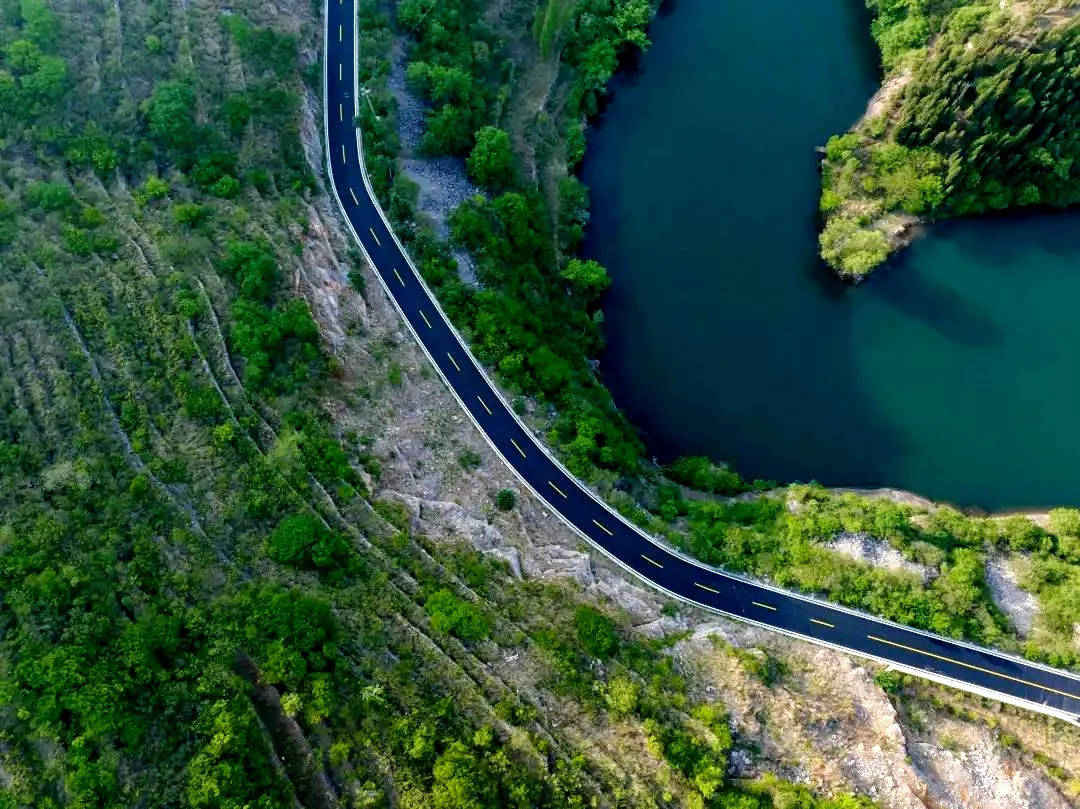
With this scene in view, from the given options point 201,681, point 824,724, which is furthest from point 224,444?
point 824,724

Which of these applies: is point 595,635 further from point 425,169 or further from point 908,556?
point 425,169

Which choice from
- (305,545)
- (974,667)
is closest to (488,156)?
(305,545)

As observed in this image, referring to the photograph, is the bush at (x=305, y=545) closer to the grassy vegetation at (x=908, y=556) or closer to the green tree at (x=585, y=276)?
the grassy vegetation at (x=908, y=556)

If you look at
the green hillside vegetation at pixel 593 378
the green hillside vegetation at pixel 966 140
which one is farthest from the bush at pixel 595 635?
the green hillside vegetation at pixel 966 140

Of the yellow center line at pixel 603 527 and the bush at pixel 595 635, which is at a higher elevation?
the yellow center line at pixel 603 527

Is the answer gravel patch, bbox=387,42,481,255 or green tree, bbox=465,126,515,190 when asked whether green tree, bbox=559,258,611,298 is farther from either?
green tree, bbox=465,126,515,190

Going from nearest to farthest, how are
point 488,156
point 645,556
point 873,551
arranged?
point 873,551
point 645,556
point 488,156
